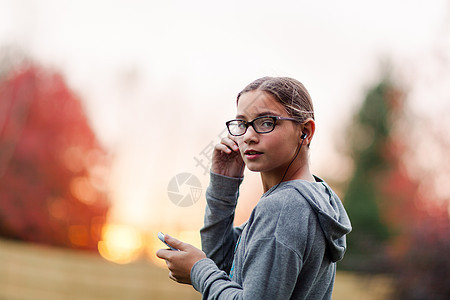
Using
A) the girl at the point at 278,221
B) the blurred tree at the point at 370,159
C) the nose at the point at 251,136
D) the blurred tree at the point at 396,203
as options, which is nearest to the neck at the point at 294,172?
the girl at the point at 278,221

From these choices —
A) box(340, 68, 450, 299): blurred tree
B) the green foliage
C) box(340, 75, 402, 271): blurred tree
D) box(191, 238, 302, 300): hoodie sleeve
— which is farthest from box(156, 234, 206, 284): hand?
box(340, 75, 402, 271): blurred tree

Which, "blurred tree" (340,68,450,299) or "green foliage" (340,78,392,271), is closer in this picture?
"blurred tree" (340,68,450,299)

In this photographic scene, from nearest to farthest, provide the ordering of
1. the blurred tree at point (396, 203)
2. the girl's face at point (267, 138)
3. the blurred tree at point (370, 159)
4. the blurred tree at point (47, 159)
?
the girl's face at point (267, 138) < the blurred tree at point (396, 203) < the blurred tree at point (47, 159) < the blurred tree at point (370, 159)

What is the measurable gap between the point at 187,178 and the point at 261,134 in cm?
27

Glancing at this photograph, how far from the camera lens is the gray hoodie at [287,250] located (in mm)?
1103

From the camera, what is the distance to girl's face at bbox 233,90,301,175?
4.16 ft

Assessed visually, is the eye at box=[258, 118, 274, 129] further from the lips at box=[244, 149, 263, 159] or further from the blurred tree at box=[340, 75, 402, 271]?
the blurred tree at box=[340, 75, 402, 271]

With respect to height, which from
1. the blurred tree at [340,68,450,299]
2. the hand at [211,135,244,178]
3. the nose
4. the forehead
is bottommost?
the blurred tree at [340,68,450,299]

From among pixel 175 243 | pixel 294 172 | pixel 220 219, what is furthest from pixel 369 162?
pixel 175 243

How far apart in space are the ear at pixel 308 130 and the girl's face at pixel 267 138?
0.06 ft

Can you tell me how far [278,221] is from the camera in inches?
44.9

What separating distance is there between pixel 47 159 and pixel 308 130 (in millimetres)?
12531

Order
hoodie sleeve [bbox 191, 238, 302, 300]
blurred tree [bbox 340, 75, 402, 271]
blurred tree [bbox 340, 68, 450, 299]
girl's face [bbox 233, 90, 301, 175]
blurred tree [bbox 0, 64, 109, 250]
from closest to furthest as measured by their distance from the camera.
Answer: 1. hoodie sleeve [bbox 191, 238, 302, 300]
2. girl's face [bbox 233, 90, 301, 175]
3. blurred tree [bbox 340, 68, 450, 299]
4. blurred tree [bbox 0, 64, 109, 250]
5. blurred tree [bbox 340, 75, 402, 271]

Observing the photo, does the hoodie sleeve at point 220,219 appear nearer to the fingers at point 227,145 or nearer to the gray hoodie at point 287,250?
the fingers at point 227,145
